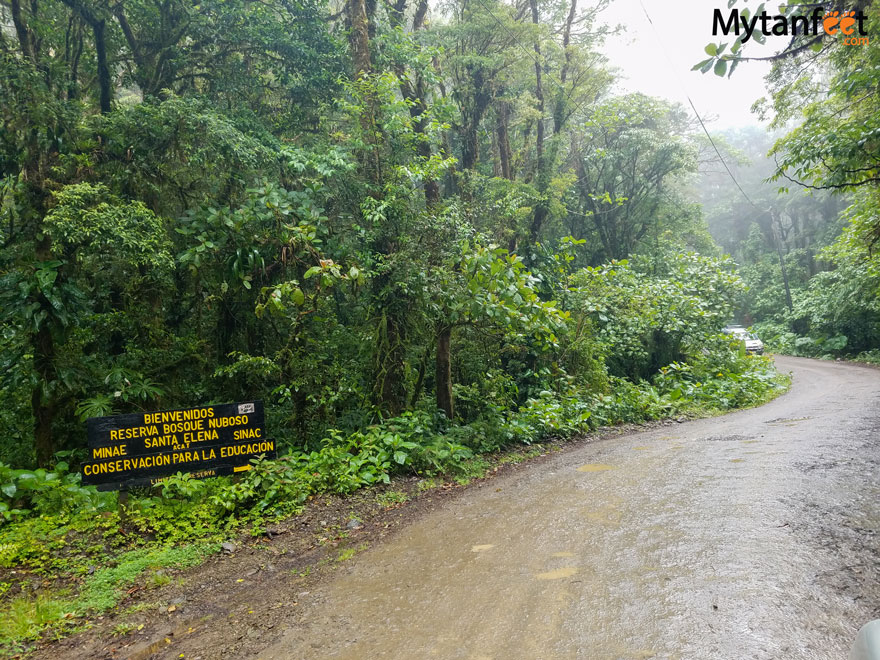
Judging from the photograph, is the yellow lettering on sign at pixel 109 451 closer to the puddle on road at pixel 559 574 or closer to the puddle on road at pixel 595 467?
the puddle on road at pixel 559 574

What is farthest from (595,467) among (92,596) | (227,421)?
(92,596)

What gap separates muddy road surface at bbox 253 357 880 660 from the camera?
9.75 ft

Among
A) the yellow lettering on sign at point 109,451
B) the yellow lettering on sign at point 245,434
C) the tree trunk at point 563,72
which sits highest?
the tree trunk at point 563,72

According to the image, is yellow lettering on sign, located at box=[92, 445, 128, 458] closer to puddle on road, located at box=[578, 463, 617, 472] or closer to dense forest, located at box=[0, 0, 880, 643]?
dense forest, located at box=[0, 0, 880, 643]

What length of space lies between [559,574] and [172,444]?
13.6 feet

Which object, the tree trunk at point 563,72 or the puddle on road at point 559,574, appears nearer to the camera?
the puddle on road at point 559,574

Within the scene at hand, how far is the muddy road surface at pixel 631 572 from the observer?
297cm

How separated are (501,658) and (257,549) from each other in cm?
283

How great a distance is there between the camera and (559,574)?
12.7 ft

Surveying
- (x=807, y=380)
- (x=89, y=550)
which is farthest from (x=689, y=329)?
(x=89, y=550)

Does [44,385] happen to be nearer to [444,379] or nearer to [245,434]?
[245,434]

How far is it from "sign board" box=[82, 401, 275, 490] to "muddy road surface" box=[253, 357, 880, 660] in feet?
6.94

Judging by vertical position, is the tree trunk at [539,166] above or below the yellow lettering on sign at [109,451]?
above

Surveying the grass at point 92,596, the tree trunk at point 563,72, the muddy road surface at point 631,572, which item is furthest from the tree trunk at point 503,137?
the grass at point 92,596
